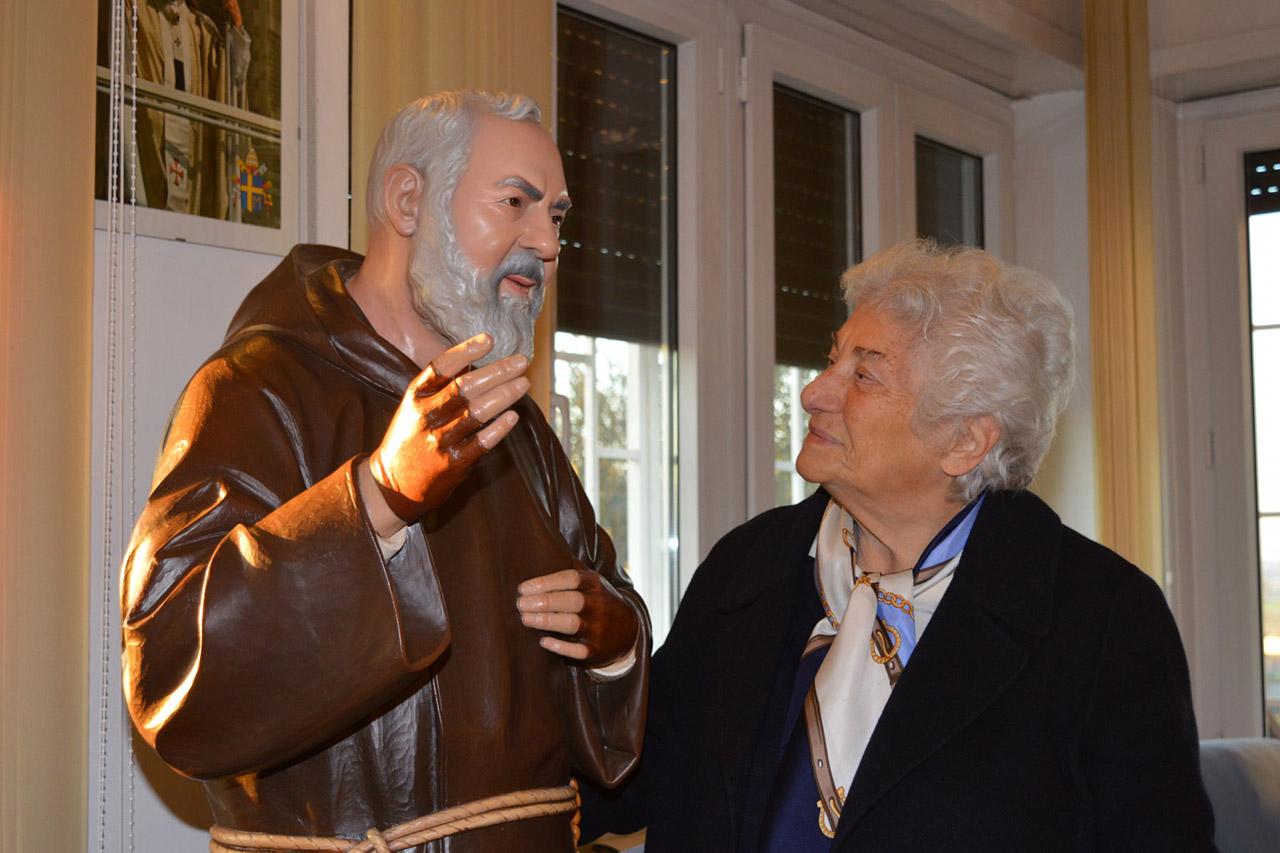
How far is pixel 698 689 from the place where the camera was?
5.74 feet

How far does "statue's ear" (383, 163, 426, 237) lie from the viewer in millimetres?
1411

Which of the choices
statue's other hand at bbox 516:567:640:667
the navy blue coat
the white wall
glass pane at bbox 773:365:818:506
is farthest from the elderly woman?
the white wall

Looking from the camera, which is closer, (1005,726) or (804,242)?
(1005,726)

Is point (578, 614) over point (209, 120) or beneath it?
beneath

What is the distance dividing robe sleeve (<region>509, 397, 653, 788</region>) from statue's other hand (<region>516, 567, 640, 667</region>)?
0.06m

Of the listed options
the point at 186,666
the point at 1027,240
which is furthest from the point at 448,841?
the point at 1027,240

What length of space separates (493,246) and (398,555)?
39cm

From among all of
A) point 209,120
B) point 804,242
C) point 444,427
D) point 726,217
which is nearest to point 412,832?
point 444,427

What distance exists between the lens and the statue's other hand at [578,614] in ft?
4.33

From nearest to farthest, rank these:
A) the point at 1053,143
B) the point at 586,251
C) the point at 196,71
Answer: the point at 196,71 → the point at 586,251 → the point at 1053,143

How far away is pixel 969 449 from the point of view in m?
1.67

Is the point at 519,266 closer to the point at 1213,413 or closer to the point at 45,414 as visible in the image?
the point at 45,414

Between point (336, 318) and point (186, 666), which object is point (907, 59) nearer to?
point (336, 318)

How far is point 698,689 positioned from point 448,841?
0.54 meters
